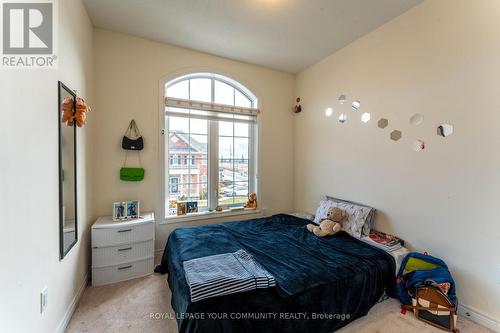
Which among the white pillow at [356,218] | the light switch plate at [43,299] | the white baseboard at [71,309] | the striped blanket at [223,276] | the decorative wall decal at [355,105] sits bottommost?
the white baseboard at [71,309]

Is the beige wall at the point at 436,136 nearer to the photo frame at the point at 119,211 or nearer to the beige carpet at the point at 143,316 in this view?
the beige carpet at the point at 143,316

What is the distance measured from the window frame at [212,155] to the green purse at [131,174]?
263 millimetres

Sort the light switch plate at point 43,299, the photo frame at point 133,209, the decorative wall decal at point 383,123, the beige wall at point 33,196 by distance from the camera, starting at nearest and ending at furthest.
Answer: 1. the beige wall at point 33,196
2. the light switch plate at point 43,299
3. the decorative wall decal at point 383,123
4. the photo frame at point 133,209

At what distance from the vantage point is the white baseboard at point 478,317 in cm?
165

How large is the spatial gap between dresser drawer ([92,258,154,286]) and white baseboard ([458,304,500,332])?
2922 mm

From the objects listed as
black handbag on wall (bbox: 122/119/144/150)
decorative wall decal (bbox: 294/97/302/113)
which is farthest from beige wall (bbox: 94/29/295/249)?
decorative wall decal (bbox: 294/97/302/113)

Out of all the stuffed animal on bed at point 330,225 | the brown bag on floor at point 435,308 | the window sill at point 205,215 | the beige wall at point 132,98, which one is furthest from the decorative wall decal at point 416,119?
the window sill at point 205,215

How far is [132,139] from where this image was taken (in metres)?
2.64

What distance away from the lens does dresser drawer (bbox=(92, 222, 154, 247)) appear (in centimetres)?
220

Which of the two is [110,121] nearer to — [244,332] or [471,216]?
[244,332]

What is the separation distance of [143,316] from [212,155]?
201 cm

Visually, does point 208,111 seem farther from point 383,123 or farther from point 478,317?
point 478,317

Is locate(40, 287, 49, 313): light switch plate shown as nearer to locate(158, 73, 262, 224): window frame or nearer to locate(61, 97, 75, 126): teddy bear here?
locate(61, 97, 75, 126): teddy bear

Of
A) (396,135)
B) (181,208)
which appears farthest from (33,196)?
(396,135)
